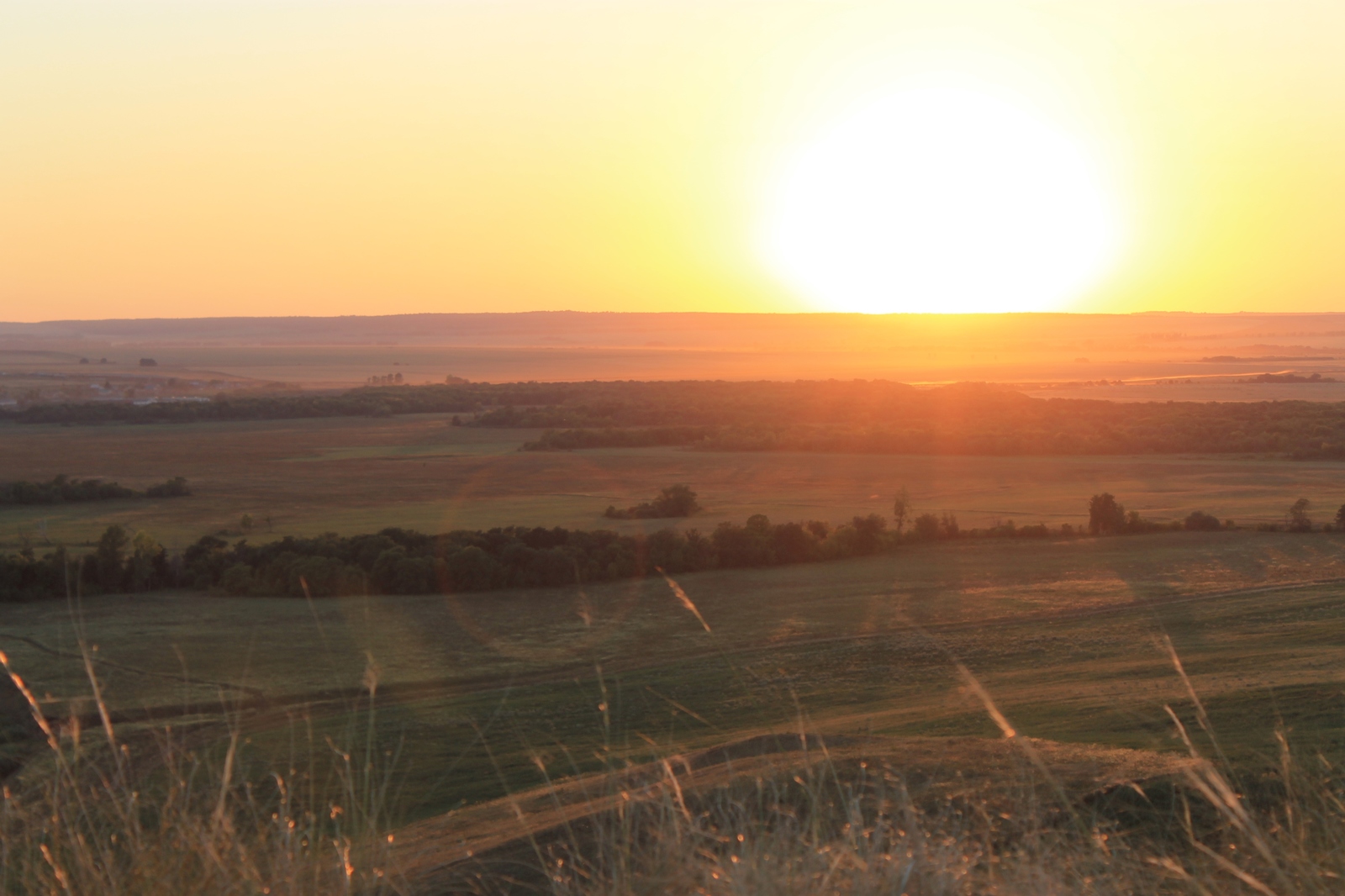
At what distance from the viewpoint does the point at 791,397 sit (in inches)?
3155

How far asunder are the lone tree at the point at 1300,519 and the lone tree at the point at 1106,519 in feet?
12.8

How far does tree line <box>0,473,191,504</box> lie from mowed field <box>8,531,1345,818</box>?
17.0 metres

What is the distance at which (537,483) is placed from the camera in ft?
136

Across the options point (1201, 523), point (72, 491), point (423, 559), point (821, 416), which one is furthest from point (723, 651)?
point (821, 416)

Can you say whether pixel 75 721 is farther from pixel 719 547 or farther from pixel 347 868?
pixel 719 547

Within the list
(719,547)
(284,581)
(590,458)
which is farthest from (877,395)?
(284,581)

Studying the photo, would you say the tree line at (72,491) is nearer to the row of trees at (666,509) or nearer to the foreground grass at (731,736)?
the row of trees at (666,509)

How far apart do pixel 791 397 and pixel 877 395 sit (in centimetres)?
630

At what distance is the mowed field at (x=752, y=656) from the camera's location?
10.7 metres

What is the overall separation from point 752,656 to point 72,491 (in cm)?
2841

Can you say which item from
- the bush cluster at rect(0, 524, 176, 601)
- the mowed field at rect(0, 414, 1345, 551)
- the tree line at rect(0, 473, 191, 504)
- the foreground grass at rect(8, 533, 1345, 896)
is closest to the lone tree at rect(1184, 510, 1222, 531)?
the foreground grass at rect(8, 533, 1345, 896)

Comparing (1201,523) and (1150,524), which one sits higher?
(1201,523)

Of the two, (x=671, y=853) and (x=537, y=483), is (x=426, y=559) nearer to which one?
(x=537, y=483)

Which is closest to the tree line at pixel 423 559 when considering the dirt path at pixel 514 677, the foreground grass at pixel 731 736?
the foreground grass at pixel 731 736
